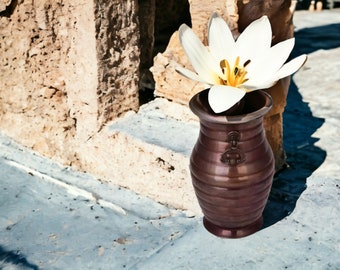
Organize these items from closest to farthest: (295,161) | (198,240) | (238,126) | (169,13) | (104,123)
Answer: (238,126) → (198,240) → (104,123) → (295,161) → (169,13)

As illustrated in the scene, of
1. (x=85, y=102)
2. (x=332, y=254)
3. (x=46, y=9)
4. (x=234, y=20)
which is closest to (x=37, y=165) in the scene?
(x=85, y=102)

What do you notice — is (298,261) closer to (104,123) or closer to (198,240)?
(198,240)

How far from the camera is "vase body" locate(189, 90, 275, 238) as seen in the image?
2.29 meters

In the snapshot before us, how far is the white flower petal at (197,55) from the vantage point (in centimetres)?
227

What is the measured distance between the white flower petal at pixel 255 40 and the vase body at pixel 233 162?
0.60 feet

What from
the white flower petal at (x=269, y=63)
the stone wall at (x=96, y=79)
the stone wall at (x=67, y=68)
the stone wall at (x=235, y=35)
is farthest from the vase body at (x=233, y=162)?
the stone wall at (x=67, y=68)

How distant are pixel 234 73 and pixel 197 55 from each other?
0.17 m

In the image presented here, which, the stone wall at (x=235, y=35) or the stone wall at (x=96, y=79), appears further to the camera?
the stone wall at (x=96, y=79)

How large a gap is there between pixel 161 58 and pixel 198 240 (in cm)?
109

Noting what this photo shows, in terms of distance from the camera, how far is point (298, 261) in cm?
232

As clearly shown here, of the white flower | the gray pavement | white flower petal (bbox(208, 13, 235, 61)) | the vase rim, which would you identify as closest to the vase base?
the gray pavement

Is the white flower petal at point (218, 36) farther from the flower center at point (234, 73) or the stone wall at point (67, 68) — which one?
the stone wall at point (67, 68)

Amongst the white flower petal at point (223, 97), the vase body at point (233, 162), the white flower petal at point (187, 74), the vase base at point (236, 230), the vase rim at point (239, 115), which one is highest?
the white flower petal at point (187, 74)

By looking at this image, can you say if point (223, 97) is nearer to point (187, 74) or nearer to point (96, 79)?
point (187, 74)
